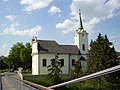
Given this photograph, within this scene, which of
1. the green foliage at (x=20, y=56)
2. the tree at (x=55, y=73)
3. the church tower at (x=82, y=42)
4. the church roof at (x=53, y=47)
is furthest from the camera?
the green foliage at (x=20, y=56)

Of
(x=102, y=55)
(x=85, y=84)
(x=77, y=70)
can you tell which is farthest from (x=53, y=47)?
(x=102, y=55)

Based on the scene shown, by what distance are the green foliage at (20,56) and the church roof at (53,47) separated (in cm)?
3053

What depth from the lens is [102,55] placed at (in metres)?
53.3

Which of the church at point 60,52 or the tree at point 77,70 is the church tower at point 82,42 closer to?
the church at point 60,52

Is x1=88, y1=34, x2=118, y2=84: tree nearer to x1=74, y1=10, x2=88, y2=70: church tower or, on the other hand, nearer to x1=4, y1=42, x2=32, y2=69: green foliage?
x1=74, y1=10, x2=88, y2=70: church tower

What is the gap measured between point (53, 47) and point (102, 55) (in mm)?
15738

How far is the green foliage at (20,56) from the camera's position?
97062mm

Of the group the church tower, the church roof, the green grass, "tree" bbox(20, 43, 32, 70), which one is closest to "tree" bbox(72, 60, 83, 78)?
the green grass

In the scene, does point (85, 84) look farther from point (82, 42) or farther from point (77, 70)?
point (82, 42)

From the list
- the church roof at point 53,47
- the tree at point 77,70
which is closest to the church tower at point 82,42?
the church roof at point 53,47

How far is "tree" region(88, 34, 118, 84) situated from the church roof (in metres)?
12.1

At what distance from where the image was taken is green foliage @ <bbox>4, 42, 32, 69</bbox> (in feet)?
318

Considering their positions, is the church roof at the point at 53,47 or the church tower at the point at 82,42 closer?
the church roof at the point at 53,47

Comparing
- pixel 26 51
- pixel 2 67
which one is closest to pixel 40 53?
pixel 26 51
